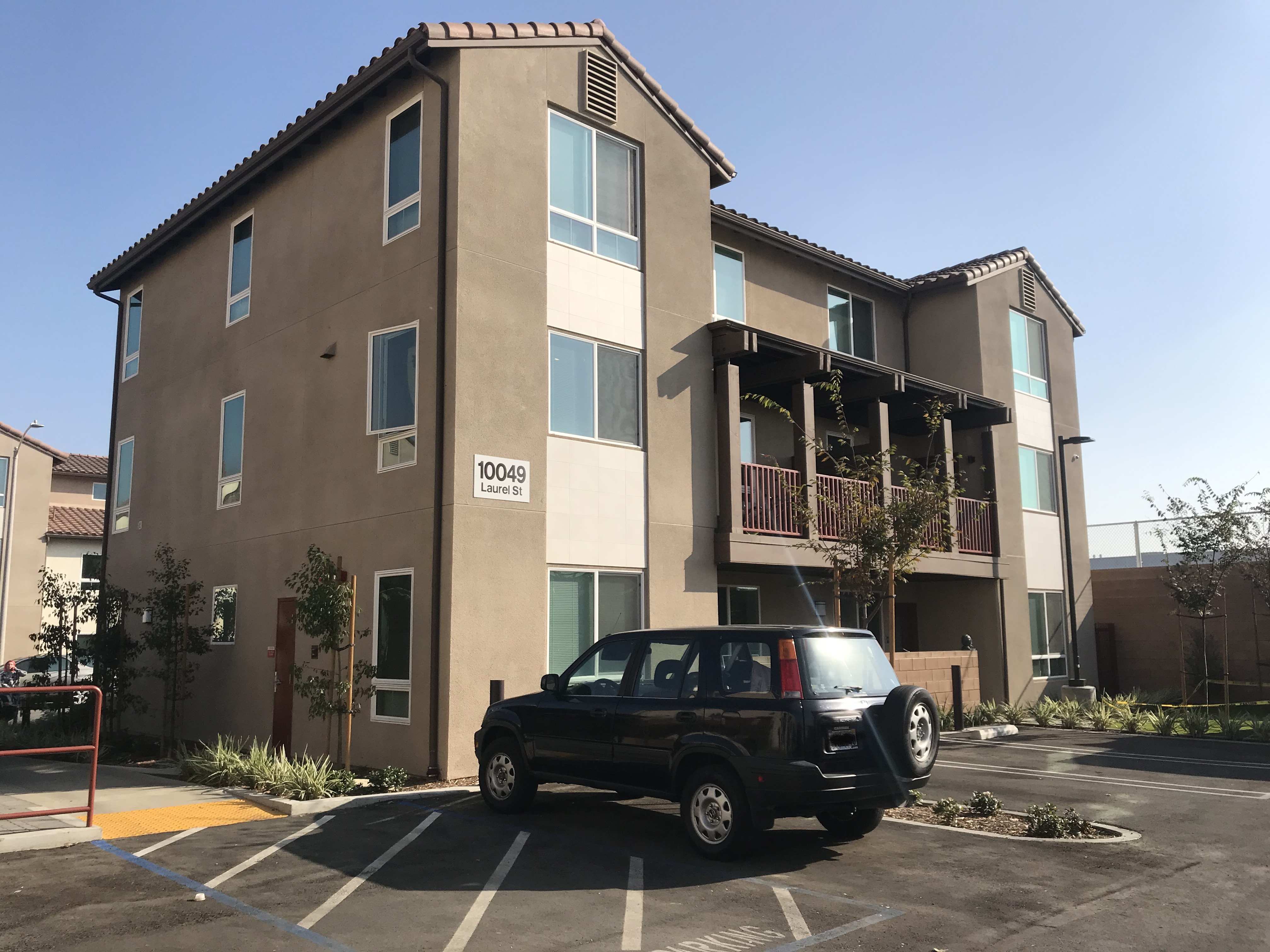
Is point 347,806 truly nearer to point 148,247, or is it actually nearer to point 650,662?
point 650,662

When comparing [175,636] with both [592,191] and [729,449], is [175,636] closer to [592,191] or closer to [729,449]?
[729,449]

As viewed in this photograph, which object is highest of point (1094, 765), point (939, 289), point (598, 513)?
point (939, 289)

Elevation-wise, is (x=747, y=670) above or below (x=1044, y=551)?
below

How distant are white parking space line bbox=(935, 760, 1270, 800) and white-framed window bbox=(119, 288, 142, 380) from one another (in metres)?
18.2

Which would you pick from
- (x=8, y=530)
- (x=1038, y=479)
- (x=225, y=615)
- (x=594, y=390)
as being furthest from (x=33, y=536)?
(x=1038, y=479)

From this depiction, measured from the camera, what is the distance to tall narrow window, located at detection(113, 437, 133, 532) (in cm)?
2116

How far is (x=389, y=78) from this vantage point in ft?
46.9

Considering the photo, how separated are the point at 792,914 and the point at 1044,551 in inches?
735

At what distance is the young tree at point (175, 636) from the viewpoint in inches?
636

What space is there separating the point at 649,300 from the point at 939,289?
386 inches

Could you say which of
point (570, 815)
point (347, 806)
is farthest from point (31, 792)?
point (570, 815)

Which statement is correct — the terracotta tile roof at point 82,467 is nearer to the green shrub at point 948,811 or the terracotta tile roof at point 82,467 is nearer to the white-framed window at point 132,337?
the white-framed window at point 132,337

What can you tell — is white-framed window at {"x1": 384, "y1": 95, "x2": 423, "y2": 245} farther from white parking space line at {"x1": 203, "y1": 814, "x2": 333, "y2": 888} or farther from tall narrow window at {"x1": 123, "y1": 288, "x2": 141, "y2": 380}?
tall narrow window at {"x1": 123, "y1": 288, "x2": 141, "y2": 380}

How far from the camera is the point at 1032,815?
9180mm
